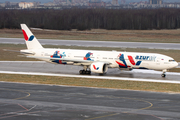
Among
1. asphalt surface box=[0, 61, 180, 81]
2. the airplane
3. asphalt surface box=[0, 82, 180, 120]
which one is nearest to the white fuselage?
the airplane

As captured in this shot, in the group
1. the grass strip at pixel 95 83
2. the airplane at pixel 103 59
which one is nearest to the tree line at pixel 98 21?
the airplane at pixel 103 59

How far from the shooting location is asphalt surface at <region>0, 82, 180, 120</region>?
2328 centimetres

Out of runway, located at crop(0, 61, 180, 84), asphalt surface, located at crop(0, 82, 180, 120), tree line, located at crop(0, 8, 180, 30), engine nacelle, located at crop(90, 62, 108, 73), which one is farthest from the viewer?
tree line, located at crop(0, 8, 180, 30)

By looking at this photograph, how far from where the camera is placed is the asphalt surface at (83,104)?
917 inches

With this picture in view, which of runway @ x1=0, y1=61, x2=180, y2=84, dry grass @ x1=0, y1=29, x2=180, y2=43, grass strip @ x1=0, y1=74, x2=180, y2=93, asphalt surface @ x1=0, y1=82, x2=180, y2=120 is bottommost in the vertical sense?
asphalt surface @ x1=0, y1=82, x2=180, y2=120

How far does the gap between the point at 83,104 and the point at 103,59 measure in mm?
18897

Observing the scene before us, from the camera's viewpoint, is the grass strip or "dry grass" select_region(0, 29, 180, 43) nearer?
the grass strip

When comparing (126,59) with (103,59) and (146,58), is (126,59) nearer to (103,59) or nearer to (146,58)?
(146,58)

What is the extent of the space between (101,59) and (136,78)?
6.30 m

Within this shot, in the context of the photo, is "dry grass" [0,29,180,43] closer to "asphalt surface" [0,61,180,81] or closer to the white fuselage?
"asphalt surface" [0,61,180,81]

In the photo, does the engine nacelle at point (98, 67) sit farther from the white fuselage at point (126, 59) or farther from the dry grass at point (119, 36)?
the dry grass at point (119, 36)

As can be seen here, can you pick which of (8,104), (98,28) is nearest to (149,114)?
(8,104)

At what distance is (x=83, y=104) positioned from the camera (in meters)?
27.0

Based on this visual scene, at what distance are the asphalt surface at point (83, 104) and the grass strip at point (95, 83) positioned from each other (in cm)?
238
